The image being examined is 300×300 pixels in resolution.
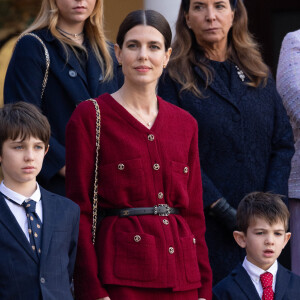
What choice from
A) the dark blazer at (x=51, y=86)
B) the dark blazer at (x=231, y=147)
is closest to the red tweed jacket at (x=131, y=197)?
the dark blazer at (x=51, y=86)

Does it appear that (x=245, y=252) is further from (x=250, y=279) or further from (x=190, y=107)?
(x=190, y=107)

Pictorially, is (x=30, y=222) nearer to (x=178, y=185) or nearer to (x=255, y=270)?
(x=178, y=185)

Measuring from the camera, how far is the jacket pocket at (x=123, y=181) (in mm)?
4102

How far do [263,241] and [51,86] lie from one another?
134 centimetres

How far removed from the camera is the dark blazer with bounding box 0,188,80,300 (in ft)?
12.4

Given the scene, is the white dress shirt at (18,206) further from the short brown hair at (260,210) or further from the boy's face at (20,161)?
the short brown hair at (260,210)

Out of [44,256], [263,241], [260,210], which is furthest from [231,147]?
[44,256]

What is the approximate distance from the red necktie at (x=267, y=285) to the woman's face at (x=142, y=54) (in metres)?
1.15

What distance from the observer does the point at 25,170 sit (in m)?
3.91

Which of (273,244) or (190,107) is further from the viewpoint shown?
(190,107)

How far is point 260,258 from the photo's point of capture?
455cm

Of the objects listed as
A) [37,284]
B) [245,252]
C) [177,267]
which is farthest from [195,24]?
[37,284]

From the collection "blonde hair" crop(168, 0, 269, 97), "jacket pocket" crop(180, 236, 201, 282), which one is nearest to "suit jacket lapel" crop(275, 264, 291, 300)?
"jacket pocket" crop(180, 236, 201, 282)

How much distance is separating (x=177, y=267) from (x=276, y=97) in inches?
59.0
